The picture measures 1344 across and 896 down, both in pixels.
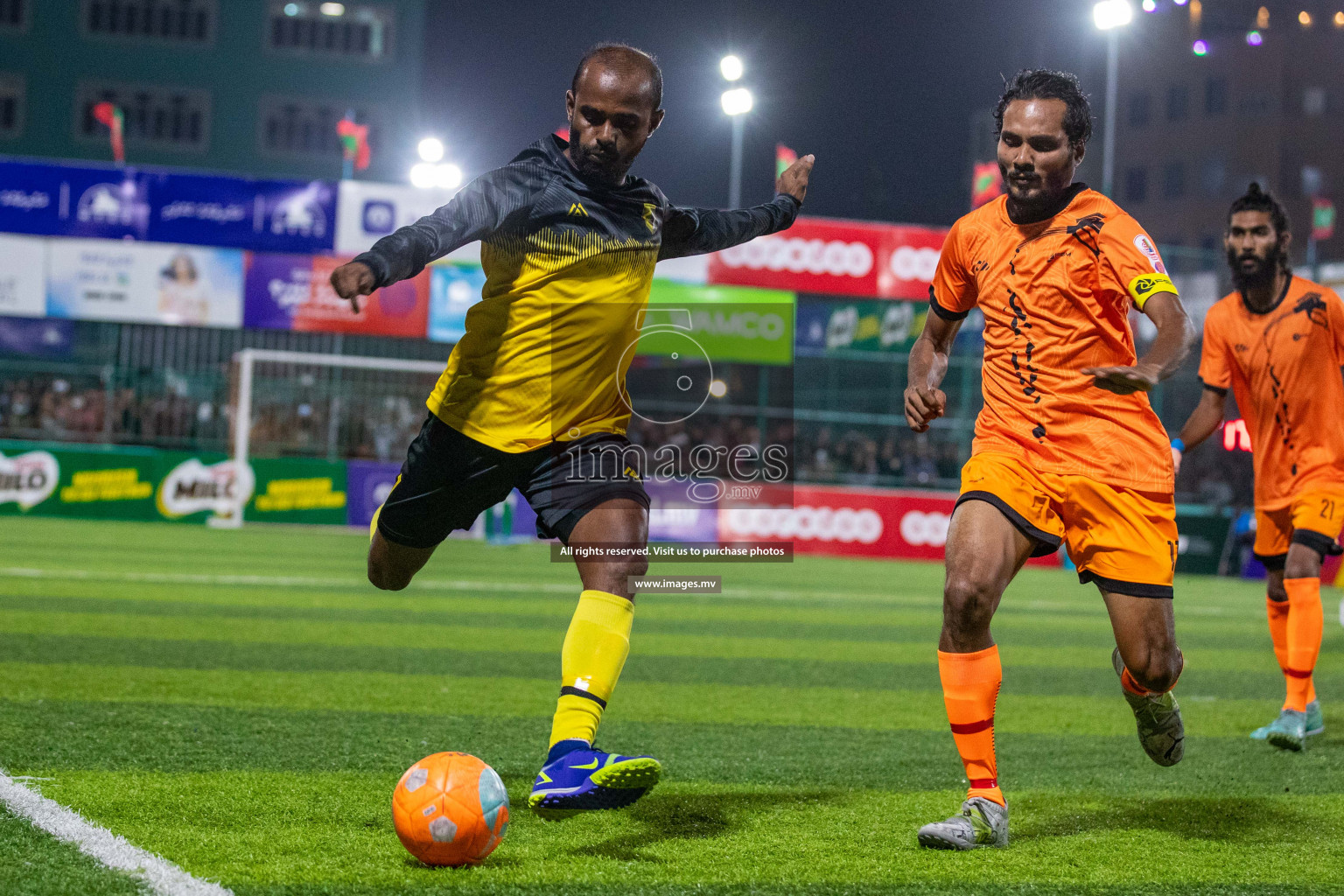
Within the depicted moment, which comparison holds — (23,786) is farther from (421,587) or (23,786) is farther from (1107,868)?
(421,587)

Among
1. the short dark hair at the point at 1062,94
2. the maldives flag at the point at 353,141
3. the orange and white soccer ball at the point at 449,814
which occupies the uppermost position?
the maldives flag at the point at 353,141

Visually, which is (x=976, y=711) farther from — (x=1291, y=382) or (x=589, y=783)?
(x=1291, y=382)

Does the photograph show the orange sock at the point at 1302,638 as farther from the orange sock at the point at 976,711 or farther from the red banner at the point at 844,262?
the red banner at the point at 844,262

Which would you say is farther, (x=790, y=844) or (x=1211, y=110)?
(x=1211, y=110)

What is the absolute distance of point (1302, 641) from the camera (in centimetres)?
626

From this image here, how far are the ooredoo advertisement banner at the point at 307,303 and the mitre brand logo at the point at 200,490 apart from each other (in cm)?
276

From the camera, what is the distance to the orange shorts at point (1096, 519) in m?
4.07

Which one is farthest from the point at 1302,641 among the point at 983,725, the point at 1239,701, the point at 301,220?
the point at 301,220

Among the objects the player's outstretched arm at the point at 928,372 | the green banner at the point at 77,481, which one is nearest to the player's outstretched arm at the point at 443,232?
the player's outstretched arm at the point at 928,372

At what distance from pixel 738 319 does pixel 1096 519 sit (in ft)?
65.1

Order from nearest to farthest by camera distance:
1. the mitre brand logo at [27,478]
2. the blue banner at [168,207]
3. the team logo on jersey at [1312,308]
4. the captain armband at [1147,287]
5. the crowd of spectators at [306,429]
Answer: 1. the captain armband at [1147,287]
2. the team logo on jersey at [1312,308]
3. the mitre brand logo at [27,478]
4. the crowd of spectators at [306,429]
5. the blue banner at [168,207]

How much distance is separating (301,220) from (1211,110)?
54.5m

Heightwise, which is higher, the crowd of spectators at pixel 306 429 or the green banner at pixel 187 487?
the crowd of spectators at pixel 306 429

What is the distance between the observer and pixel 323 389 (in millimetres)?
23016
